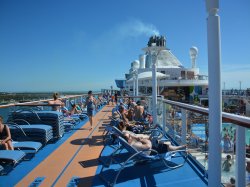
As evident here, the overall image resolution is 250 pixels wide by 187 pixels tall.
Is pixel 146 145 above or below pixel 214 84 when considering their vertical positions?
below

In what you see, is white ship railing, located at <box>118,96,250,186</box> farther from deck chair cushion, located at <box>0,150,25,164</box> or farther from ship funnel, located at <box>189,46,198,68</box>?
ship funnel, located at <box>189,46,198,68</box>

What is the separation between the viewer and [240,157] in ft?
8.25

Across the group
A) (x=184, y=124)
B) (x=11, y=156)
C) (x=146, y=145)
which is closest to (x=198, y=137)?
(x=184, y=124)

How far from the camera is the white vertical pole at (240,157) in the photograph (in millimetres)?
Result: 2504

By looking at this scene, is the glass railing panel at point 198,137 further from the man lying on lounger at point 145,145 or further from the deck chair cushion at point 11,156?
the deck chair cushion at point 11,156

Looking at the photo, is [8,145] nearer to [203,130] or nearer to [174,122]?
[203,130]

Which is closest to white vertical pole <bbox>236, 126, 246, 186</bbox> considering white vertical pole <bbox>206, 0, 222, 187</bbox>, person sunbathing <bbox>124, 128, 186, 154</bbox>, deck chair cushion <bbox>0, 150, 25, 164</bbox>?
white vertical pole <bbox>206, 0, 222, 187</bbox>

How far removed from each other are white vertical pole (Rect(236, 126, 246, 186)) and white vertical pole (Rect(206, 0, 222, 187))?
237mm

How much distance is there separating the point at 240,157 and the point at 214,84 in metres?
0.77

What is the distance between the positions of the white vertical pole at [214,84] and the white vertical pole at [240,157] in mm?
237

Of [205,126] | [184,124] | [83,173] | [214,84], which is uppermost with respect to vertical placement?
[214,84]

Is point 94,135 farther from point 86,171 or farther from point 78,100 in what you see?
point 78,100

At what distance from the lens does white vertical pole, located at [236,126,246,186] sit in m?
2.50

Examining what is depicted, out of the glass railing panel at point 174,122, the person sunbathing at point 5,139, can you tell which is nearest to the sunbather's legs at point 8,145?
the person sunbathing at point 5,139
